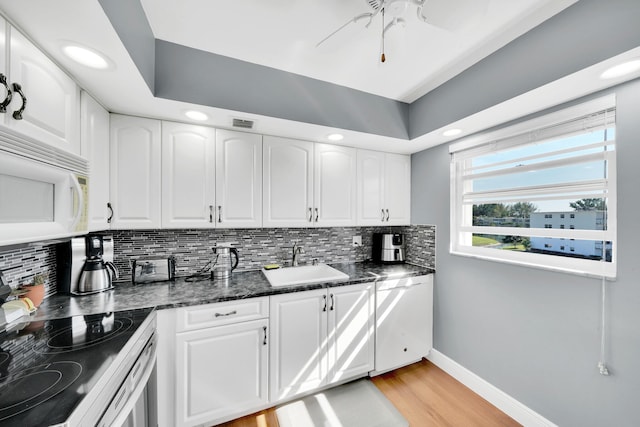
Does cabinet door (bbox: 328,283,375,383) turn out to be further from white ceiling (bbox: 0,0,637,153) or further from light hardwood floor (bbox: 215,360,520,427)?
white ceiling (bbox: 0,0,637,153)

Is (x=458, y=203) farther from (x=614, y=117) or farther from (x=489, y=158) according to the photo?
(x=614, y=117)

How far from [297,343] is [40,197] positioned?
5.31ft

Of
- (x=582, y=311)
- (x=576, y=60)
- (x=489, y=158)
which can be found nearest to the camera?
(x=576, y=60)

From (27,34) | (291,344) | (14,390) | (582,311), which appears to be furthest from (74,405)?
(582,311)

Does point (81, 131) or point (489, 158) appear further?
point (489, 158)

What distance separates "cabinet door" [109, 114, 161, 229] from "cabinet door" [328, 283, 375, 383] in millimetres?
1457

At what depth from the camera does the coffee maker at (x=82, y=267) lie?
1.52 metres

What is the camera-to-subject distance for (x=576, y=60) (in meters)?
1.17

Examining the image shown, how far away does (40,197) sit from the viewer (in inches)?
40.7

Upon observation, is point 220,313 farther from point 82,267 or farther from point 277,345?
point 82,267

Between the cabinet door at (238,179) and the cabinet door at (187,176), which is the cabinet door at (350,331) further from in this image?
the cabinet door at (187,176)

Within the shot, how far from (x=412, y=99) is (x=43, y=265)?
114 inches

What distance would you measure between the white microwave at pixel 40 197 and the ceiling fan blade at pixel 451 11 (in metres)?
1.64

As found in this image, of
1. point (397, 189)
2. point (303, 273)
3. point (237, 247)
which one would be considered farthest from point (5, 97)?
point (397, 189)
